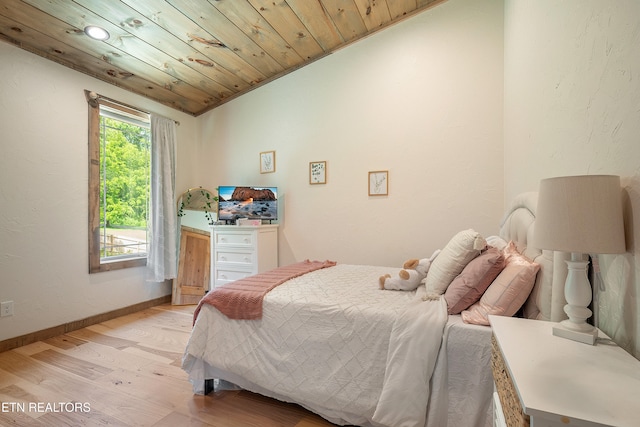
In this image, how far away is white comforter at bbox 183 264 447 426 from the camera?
131 cm

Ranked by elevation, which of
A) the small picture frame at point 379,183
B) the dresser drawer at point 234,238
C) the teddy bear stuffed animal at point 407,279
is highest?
the small picture frame at point 379,183

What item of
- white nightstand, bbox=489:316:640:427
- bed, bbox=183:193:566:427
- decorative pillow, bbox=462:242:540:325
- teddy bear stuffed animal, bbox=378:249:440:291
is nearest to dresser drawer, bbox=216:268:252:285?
bed, bbox=183:193:566:427

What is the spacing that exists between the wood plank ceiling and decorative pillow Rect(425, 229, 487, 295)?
2.32 m

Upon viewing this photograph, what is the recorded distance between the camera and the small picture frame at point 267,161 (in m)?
3.67

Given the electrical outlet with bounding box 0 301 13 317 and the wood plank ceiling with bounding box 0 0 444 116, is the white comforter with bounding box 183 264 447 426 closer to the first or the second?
the electrical outlet with bounding box 0 301 13 317

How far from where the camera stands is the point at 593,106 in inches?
42.1

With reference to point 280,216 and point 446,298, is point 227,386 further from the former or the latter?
point 280,216

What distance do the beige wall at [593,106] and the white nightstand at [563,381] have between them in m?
0.16

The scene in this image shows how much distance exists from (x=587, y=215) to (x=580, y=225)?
33mm

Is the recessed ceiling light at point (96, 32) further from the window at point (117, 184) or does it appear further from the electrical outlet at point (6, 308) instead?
the electrical outlet at point (6, 308)

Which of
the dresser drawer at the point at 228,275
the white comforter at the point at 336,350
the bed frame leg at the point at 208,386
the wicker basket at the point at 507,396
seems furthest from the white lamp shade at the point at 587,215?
the dresser drawer at the point at 228,275

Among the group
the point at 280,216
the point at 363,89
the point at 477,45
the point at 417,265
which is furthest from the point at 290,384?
the point at 477,45

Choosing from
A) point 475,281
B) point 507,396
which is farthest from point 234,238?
point 507,396

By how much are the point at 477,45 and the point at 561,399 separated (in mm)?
2984
